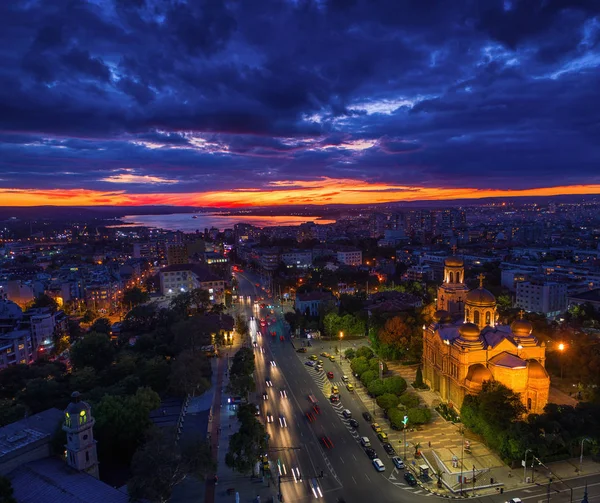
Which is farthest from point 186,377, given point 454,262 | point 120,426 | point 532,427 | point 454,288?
point 454,262

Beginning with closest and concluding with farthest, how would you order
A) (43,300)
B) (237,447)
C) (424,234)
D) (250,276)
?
(237,447) → (43,300) → (250,276) → (424,234)

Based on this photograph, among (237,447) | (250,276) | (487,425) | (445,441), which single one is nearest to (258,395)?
(237,447)

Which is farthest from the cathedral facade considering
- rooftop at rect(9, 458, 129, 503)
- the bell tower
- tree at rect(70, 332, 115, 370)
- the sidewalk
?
tree at rect(70, 332, 115, 370)

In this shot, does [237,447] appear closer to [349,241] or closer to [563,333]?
[563,333]

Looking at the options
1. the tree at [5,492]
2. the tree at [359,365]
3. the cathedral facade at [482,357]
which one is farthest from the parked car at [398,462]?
the tree at [5,492]

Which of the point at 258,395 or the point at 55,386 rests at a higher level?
the point at 55,386

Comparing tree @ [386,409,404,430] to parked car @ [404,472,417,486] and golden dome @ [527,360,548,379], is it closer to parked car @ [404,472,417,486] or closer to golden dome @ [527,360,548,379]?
parked car @ [404,472,417,486]

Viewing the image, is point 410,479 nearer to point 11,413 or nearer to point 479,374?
point 479,374
